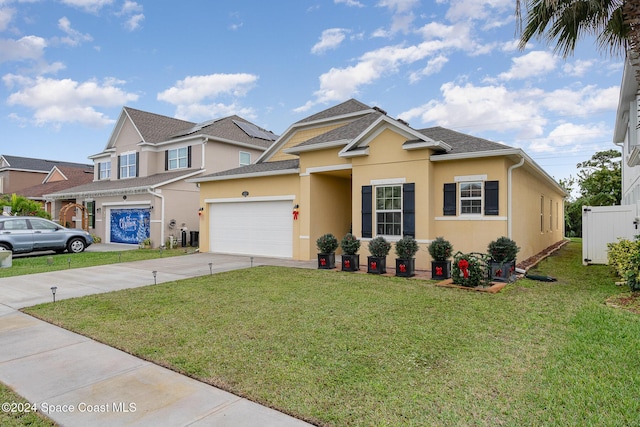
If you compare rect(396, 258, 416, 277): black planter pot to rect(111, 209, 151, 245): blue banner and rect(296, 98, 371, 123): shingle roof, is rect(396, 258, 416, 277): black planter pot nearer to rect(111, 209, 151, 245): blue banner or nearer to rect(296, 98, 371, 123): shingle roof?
rect(296, 98, 371, 123): shingle roof

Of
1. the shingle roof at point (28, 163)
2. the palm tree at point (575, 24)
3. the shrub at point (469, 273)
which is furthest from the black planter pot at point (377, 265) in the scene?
the shingle roof at point (28, 163)

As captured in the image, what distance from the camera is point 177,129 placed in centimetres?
2436

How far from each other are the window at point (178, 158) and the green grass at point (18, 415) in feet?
60.2

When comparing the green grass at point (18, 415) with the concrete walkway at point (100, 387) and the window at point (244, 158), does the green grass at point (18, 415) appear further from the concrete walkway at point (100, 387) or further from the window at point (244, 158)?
the window at point (244, 158)

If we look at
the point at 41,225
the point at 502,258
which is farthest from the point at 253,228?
the point at 502,258

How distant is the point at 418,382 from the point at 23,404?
3582 millimetres

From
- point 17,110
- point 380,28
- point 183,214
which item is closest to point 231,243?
point 183,214

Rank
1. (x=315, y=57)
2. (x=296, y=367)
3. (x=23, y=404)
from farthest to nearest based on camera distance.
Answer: (x=315, y=57), (x=296, y=367), (x=23, y=404)

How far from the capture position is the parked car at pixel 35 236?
1376cm

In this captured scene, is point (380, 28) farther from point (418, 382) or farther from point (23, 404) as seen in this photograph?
point (23, 404)

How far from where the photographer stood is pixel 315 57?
58.2ft

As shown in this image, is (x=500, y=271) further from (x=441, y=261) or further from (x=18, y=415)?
(x=18, y=415)

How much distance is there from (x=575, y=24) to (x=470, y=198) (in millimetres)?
4550

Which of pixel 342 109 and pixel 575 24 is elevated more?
pixel 342 109
